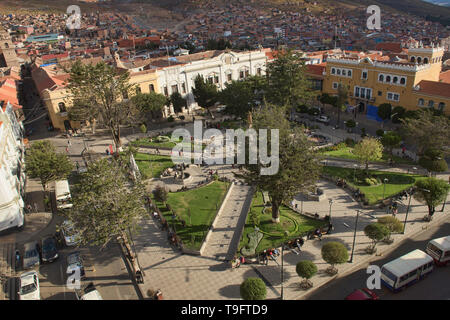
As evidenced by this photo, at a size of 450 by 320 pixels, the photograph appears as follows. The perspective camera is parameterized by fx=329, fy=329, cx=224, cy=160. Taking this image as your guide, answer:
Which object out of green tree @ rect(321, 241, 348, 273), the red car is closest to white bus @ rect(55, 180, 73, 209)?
green tree @ rect(321, 241, 348, 273)

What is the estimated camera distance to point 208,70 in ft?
184

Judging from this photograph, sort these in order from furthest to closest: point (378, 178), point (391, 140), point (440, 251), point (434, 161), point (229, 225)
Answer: point (391, 140) → point (378, 178) → point (434, 161) → point (229, 225) → point (440, 251)

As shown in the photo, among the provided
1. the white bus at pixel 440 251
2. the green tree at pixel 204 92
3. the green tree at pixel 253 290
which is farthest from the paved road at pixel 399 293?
the green tree at pixel 204 92

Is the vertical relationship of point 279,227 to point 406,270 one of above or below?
below

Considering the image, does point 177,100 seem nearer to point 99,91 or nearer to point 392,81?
point 99,91

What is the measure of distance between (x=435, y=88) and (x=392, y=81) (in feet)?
18.9

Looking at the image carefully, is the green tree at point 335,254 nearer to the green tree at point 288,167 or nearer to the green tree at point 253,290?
the green tree at point 288,167

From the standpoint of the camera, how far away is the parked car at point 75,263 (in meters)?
21.3

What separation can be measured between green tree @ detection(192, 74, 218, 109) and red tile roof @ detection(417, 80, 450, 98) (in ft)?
92.7

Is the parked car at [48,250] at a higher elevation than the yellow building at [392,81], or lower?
lower

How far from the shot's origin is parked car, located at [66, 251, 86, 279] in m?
21.3

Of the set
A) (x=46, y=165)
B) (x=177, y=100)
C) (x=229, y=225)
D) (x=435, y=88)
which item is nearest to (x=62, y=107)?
(x=177, y=100)

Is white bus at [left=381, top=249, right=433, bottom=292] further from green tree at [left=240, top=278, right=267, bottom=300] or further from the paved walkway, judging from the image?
the paved walkway

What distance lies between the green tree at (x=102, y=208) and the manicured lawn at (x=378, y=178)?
64.7 ft
